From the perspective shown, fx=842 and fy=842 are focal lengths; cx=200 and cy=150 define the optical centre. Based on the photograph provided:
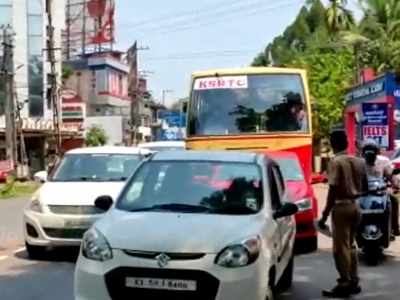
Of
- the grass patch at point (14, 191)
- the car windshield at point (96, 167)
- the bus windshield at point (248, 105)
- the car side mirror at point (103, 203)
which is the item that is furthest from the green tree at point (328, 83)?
the car side mirror at point (103, 203)

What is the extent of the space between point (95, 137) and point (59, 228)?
217 feet

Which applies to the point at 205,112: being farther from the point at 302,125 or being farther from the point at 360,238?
the point at 360,238

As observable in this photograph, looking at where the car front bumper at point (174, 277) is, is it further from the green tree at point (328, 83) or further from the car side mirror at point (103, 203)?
the green tree at point (328, 83)

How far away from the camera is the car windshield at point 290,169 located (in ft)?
44.3

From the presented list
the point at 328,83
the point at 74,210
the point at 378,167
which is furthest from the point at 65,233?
the point at 328,83

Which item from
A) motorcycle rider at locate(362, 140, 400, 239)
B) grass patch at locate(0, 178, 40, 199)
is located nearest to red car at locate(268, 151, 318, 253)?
motorcycle rider at locate(362, 140, 400, 239)

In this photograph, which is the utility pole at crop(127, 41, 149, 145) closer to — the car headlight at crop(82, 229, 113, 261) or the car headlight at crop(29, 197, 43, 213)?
the car headlight at crop(29, 197, 43, 213)

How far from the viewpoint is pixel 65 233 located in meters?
11.6

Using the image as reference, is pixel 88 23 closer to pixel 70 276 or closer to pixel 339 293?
pixel 70 276

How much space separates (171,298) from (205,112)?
11117mm

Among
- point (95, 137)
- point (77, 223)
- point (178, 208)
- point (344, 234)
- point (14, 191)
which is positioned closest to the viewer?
point (178, 208)

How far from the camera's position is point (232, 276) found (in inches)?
266

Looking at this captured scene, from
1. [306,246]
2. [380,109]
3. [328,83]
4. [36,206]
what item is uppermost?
[328,83]

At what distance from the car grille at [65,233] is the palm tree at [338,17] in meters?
35.4
